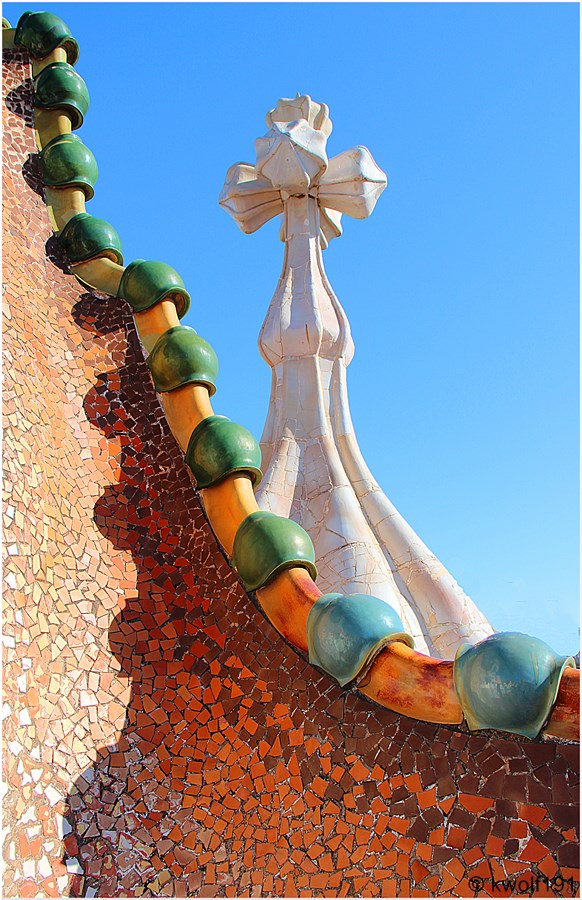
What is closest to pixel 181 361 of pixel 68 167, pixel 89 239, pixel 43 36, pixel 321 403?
pixel 89 239

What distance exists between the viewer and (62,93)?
468 cm

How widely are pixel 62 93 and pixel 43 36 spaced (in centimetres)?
39

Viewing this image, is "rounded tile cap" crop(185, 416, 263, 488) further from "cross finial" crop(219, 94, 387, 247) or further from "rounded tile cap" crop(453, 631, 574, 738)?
"cross finial" crop(219, 94, 387, 247)

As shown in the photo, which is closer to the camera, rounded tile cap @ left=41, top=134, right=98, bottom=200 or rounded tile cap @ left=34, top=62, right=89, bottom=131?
rounded tile cap @ left=41, top=134, right=98, bottom=200

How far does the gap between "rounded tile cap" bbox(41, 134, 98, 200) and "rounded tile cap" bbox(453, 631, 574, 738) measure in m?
2.91

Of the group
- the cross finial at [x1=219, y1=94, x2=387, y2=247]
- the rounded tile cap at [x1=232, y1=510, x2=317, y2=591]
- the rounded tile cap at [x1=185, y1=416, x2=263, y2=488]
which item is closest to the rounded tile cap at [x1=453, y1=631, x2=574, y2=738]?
the rounded tile cap at [x1=232, y1=510, x2=317, y2=591]

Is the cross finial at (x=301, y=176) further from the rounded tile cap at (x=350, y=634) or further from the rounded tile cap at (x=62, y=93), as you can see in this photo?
the rounded tile cap at (x=350, y=634)

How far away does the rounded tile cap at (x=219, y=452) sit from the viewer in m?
3.41

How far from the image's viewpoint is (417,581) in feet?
18.6

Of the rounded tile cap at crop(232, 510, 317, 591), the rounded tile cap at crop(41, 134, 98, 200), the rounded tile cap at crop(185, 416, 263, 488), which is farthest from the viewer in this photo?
the rounded tile cap at crop(41, 134, 98, 200)

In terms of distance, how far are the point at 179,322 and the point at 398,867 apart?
7.30ft

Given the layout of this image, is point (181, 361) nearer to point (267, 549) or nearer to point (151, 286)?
point (151, 286)

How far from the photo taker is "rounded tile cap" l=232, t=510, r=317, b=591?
312 cm

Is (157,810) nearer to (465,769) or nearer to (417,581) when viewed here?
(465,769)
